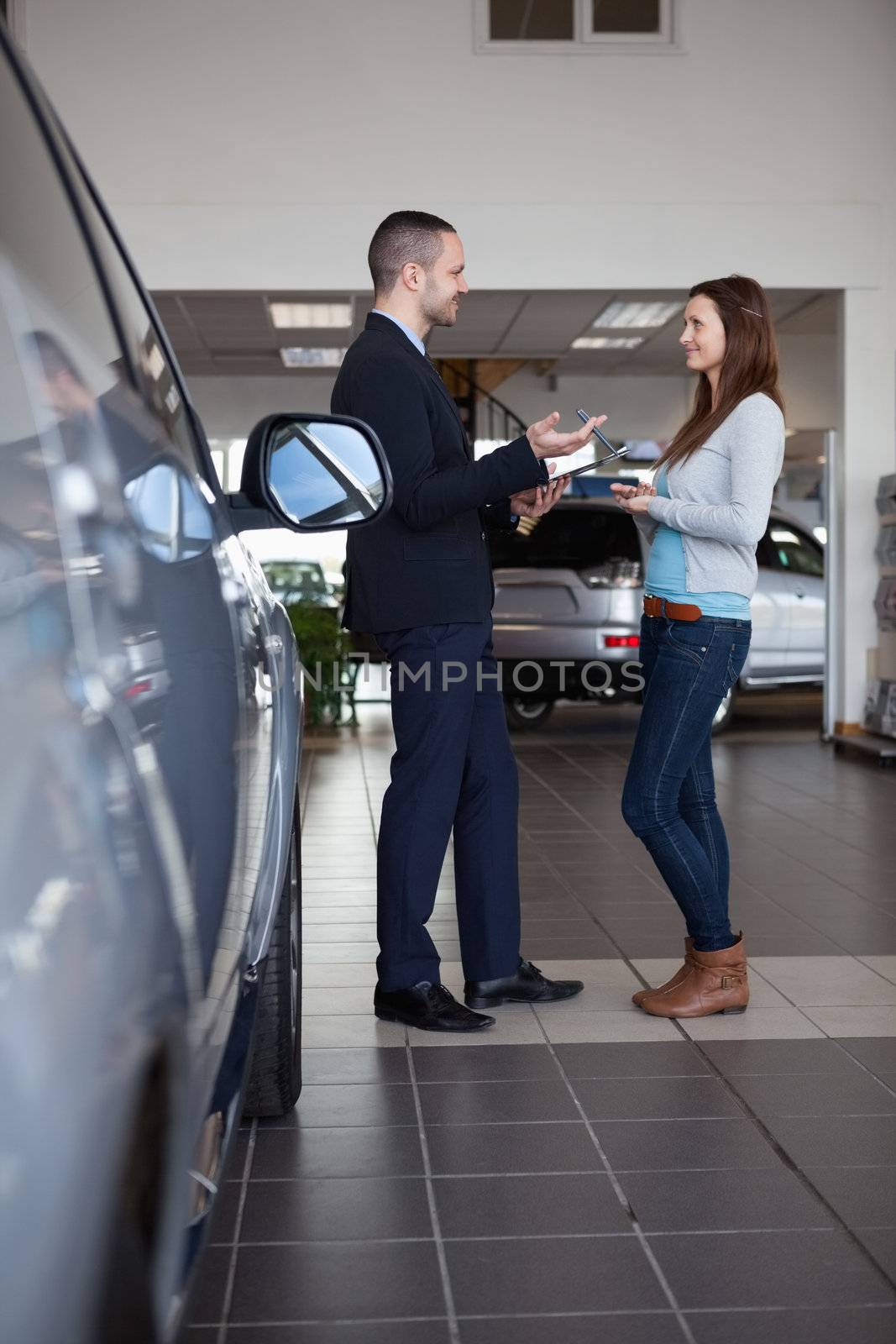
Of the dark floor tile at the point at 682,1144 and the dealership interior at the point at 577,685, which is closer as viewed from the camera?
the dealership interior at the point at 577,685

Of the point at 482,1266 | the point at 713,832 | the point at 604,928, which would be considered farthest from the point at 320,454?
the point at 604,928

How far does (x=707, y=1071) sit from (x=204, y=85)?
8404 millimetres

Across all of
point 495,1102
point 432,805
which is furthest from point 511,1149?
point 432,805

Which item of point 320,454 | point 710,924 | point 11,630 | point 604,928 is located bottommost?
point 604,928

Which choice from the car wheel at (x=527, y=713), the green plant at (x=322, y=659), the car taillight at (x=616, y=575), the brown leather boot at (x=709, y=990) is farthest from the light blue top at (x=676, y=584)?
the green plant at (x=322, y=659)

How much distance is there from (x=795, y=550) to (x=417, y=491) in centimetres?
868

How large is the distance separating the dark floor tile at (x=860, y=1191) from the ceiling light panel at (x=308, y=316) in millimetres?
10627

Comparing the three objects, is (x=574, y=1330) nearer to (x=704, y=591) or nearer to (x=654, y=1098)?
(x=654, y=1098)

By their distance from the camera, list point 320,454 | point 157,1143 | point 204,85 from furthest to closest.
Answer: point 204,85 → point 320,454 → point 157,1143

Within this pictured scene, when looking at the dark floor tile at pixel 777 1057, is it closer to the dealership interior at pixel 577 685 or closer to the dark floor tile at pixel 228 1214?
the dealership interior at pixel 577 685

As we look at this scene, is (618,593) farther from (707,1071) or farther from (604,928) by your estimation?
(707,1071)

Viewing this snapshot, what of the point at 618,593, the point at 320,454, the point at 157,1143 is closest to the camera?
the point at 157,1143

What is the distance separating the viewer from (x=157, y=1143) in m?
1.08

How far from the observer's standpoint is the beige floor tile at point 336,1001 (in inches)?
150
